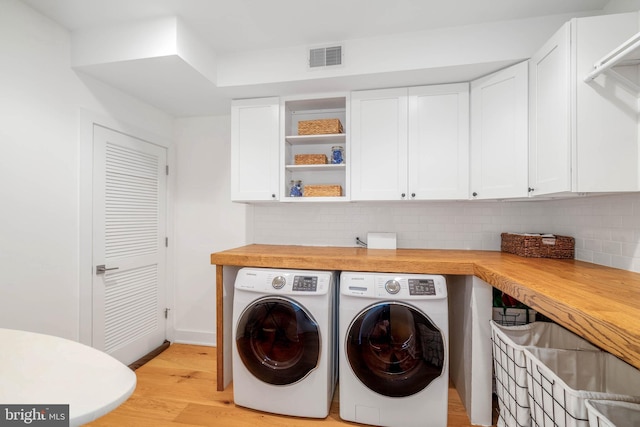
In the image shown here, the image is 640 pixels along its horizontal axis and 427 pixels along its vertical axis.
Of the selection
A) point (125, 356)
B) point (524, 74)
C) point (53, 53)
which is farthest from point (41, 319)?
point (524, 74)

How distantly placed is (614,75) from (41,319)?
345 cm

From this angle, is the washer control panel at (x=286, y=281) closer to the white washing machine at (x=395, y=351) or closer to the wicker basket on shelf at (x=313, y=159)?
the white washing machine at (x=395, y=351)

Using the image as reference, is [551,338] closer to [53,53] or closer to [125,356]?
[125,356]

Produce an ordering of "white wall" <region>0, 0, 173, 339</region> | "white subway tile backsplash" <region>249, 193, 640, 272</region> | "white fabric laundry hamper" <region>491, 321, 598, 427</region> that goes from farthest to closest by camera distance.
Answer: "white subway tile backsplash" <region>249, 193, 640, 272</region>
"white wall" <region>0, 0, 173, 339</region>
"white fabric laundry hamper" <region>491, 321, 598, 427</region>

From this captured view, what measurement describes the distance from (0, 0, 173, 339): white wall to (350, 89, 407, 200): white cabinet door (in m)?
1.99

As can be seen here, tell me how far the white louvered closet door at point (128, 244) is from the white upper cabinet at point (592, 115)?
3.01 metres

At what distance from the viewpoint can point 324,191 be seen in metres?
2.31

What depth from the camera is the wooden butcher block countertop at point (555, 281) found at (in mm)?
812

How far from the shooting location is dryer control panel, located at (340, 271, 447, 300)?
168 cm

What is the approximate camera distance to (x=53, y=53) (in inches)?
72.0

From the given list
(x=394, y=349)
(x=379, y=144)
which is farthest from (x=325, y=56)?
(x=394, y=349)

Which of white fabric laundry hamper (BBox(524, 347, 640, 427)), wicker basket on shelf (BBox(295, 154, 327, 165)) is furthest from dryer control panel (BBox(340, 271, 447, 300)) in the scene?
wicker basket on shelf (BBox(295, 154, 327, 165))

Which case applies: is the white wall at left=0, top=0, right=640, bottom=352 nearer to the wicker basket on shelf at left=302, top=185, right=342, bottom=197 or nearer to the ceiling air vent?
the wicker basket on shelf at left=302, top=185, right=342, bottom=197

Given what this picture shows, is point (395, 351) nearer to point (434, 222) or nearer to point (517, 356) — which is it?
point (517, 356)
